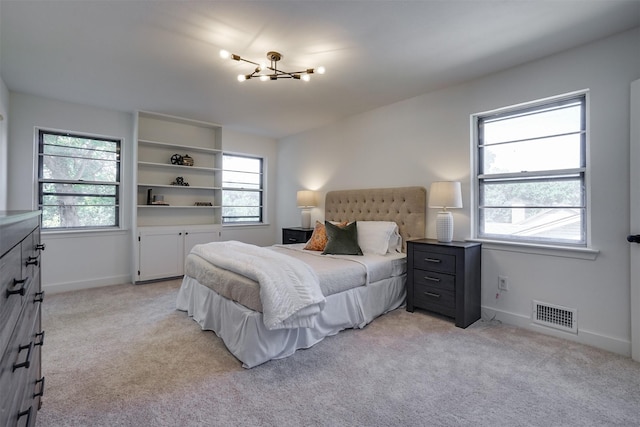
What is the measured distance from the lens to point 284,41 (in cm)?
246

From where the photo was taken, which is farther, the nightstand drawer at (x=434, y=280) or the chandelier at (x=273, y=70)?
the nightstand drawer at (x=434, y=280)

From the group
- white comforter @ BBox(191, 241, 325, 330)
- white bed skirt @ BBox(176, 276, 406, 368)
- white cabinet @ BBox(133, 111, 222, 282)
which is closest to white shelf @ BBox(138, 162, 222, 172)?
white cabinet @ BBox(133, 111, 222, 282)

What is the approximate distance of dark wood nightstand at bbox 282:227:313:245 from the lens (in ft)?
14.9

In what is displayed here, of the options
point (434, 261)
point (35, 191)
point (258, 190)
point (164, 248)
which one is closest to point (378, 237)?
point (434, 261)

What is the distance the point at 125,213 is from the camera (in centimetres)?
438

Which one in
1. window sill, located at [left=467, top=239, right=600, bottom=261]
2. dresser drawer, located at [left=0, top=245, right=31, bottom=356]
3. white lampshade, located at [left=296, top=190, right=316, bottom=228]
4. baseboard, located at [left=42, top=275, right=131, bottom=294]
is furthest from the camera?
white lampshade, located at [left=296, top=190, right=316, bottom=228]

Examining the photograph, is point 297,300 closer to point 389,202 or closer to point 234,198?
point 389,202

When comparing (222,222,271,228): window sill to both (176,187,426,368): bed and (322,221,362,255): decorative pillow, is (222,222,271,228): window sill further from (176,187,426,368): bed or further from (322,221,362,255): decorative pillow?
(322,221,362,255): decorative pillow

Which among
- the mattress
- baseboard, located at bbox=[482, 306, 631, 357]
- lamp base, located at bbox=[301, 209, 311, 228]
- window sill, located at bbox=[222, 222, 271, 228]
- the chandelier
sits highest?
the chandelier

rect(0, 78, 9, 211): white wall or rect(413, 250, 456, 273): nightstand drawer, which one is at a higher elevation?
rect(0, 78, 9, 211): white wall

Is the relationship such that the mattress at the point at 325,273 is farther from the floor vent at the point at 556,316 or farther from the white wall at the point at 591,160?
the floor vent at the point at 556,316

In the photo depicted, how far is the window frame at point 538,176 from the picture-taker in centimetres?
250

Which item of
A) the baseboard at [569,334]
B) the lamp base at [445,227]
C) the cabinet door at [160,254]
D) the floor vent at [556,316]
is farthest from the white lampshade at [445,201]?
the cabinet door at [160,254]

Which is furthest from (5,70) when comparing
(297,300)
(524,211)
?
(524,211)
